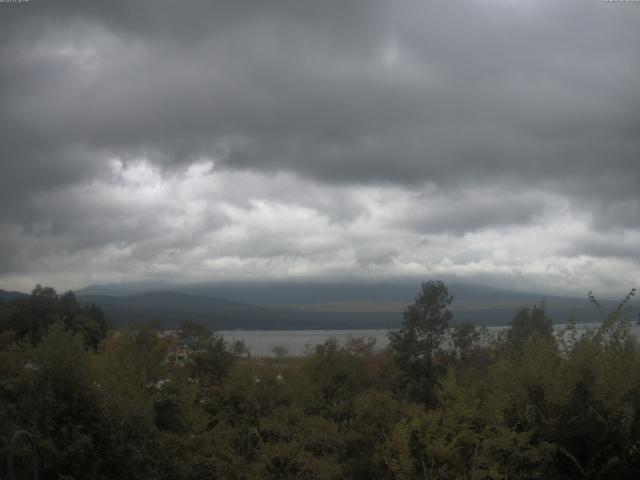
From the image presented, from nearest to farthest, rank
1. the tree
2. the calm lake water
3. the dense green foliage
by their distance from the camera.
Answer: the dense green foliage
the calm lake water
the tree

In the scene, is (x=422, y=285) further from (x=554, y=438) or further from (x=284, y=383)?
(x=554, y=438)

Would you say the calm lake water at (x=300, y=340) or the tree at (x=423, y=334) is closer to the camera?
the calm lake water at (x=300, y=340)

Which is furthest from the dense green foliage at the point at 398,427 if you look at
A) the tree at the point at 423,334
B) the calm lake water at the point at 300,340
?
the tree at the point at 423,334

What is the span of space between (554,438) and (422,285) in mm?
27278

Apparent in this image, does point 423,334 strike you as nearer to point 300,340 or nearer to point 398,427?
point 398,427

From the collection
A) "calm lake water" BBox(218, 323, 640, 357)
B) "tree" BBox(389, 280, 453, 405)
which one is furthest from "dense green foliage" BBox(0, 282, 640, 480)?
"tree" BBox(389, 280, 453, 405)

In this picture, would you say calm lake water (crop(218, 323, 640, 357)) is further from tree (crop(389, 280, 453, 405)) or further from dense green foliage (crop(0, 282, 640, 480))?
tree (crop(389, 280, 453, 405))

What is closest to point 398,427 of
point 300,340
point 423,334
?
point 423,334

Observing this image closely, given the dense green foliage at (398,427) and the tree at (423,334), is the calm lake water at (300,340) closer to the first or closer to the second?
the dense green foliage at (398,427)

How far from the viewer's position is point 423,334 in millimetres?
34000

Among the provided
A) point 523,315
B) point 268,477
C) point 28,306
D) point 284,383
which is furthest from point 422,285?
point 28,306

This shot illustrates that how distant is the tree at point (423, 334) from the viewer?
32.5 m

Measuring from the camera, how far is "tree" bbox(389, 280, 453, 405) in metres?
32.5

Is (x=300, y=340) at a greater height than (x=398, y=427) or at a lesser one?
lesser
